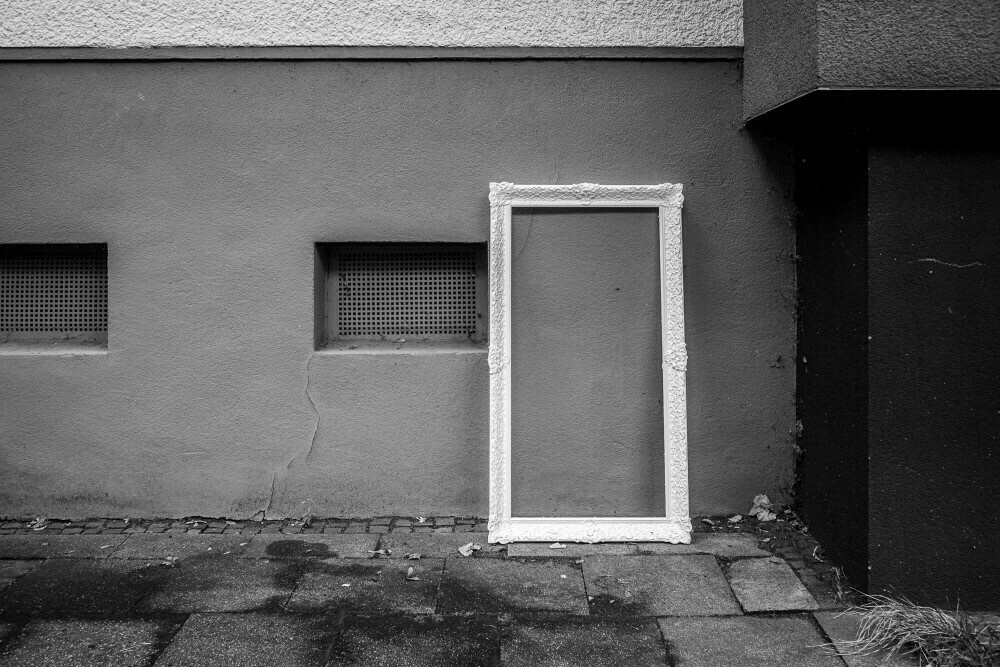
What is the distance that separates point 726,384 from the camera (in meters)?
4.14

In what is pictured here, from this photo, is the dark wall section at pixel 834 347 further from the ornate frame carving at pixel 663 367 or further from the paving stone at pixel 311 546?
the paving stone at pixel 311 546

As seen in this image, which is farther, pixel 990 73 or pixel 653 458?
pixel 653 458

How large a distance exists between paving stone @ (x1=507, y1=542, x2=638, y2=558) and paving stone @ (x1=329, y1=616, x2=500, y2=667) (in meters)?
0.71

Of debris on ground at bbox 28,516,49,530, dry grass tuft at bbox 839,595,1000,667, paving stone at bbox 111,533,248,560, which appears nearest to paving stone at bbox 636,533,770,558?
dry grass tuft at bbox 839,595,1000,667

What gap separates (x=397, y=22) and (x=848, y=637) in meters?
3.70

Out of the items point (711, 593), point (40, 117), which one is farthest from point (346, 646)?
point (40, 117)

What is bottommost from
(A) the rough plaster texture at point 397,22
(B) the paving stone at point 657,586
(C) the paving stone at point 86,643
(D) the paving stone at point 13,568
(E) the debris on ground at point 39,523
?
(C) the paving stone at point 86,643

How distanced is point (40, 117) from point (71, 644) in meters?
2.87

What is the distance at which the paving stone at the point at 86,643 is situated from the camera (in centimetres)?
274

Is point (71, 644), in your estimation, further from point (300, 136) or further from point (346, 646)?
point (300, 136)

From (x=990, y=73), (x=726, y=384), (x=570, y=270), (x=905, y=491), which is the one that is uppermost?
(x=990, y=73)

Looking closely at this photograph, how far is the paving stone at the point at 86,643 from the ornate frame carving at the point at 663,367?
5.53 feet

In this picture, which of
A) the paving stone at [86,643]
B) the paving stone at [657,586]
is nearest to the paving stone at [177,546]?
the paving stone at [86,643]

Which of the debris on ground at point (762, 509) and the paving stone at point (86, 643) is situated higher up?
the debris on ground at point (762, 509)
